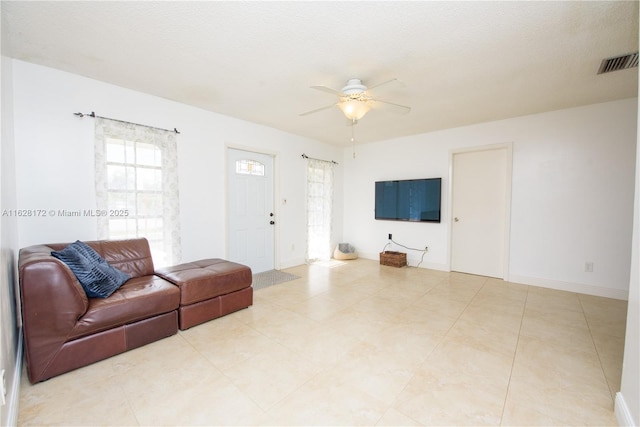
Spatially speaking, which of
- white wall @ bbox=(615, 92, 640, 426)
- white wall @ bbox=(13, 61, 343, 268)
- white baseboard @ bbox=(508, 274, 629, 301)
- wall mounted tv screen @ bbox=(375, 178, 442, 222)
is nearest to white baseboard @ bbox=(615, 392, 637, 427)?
white wall @ bbox=(615, 92, 640, 426)

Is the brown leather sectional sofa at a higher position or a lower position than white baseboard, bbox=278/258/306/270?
higher

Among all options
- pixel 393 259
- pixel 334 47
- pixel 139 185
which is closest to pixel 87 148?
pixel 139 185

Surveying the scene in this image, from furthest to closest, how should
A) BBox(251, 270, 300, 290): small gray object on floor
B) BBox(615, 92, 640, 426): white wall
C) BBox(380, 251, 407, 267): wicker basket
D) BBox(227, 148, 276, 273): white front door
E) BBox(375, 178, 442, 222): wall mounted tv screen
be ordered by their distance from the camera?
BBox(380, 251, 407, 267): wicker basket
BBox(375, 178, 442, 222): wall mounted tv screen
BBox(227, 148, 276, 273): white front door
BBox(251, 270, 300, 290): small gray object on floor
BBox(615, 92, 640, 426): white wall

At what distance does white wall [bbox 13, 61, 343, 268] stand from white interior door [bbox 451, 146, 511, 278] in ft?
10.3

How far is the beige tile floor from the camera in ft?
5.17

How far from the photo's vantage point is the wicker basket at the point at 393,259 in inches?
200

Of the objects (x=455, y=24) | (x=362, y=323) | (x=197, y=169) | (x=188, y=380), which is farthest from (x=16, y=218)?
(x=455, y=24)

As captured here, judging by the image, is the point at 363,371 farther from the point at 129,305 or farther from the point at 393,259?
the point at 393,259

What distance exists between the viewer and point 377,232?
5723 millimetres

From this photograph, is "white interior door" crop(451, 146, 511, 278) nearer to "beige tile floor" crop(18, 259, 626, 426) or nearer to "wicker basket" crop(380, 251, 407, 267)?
"wicker basket" crop(380, 251, 407, 267)

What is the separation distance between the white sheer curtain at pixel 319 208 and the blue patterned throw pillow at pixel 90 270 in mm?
3478

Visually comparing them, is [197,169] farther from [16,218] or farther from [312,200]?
[312,200]

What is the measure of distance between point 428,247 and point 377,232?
1.09 m

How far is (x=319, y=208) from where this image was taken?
18.7 ft
